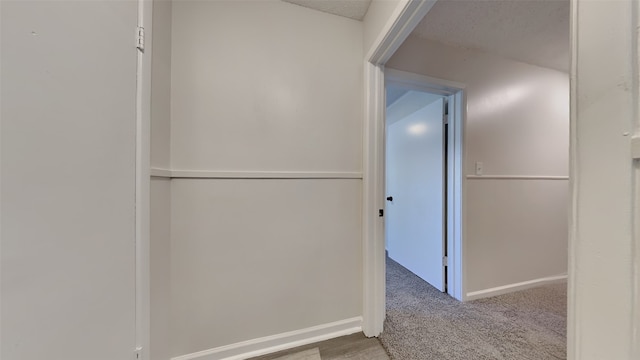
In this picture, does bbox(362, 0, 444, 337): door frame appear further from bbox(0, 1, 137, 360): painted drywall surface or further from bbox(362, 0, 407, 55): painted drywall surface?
bbox(0, 1, 137, 360): painted drywall surface

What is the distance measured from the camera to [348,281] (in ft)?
5.06

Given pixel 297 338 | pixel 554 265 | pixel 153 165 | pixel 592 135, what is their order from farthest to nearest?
pixel 554 265 → pixel 297 338 → pixel 153 165 → pixel 592 135

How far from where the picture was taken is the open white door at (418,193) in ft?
6.93

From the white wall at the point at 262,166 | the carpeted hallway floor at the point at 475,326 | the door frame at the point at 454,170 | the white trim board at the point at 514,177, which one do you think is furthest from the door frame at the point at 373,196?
the white trim board at the point at 514,177

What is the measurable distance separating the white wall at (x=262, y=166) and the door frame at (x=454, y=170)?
776 millimetres

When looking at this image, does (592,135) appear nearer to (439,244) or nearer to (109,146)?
(109,146)

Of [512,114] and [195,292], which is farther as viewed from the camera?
[512,114]

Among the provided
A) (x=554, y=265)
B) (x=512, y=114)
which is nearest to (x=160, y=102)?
(x=512, y=114)

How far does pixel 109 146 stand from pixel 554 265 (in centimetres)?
→ 362

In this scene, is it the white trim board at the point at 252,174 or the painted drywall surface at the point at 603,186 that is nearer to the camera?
the painted drywall surface at the point at 603,186

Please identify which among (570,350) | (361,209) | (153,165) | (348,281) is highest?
(153,165)

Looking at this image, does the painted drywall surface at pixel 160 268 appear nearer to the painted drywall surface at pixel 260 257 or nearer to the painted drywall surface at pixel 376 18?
the painted drywall surface at pixel 260 257

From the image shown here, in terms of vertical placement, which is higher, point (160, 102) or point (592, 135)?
point (160, 102)

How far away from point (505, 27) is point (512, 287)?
88.7 inches
